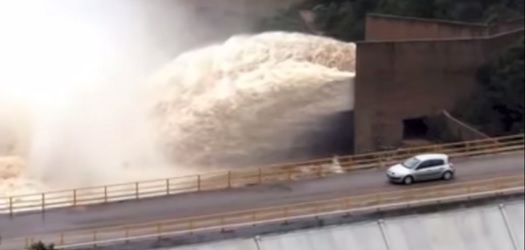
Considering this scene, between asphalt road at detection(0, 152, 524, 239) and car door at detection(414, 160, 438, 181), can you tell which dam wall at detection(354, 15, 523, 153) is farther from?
car door at detection(414, 160, 438, 181)

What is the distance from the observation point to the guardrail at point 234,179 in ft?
80.4

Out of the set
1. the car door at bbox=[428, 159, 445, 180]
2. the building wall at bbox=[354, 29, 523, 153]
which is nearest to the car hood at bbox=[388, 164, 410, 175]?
the car door at bbox=[428, 159, 445, 180]

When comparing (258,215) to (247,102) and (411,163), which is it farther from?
(247,102)

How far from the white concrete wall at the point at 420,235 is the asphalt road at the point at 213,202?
1725 millimetres

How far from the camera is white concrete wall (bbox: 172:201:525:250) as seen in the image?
21.6m

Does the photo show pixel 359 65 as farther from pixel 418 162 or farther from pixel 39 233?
pixel 39 233

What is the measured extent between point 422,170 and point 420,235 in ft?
8.60

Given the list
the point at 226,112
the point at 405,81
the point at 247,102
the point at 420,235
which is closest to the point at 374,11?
the point at 405,81

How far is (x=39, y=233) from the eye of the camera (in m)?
22.1

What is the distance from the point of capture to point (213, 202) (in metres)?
23.8

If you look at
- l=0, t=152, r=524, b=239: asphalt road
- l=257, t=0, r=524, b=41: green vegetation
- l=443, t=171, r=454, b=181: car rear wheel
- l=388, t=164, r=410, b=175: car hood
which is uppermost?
l=257, t=0, r=524, b=41: green vegetation

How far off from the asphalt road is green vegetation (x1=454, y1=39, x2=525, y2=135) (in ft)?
25.0

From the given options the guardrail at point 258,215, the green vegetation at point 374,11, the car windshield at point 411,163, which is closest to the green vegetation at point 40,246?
the guardrail at point 258,215

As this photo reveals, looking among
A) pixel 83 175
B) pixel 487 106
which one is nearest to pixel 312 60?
pixel 487 106
